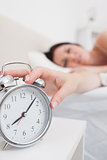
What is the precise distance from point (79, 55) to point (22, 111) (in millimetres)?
1463

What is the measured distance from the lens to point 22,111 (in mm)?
464

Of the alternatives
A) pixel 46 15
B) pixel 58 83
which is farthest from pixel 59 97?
pixel 46 15

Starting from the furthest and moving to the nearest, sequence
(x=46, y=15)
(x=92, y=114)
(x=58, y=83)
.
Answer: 1. (x=46, y=15)
2. (x=92, y=114)
3. (x=58, y=83)

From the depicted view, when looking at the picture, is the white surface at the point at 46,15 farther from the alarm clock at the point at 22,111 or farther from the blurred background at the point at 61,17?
the alarm clock at the point at 22,111

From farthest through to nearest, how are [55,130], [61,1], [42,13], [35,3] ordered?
[61,1] < [42,13] < [35,3] < [55,130]

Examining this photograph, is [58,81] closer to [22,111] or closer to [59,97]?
[59,97]

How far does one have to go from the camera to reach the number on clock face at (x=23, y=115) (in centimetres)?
45

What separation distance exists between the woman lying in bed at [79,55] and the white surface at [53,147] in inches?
41.8

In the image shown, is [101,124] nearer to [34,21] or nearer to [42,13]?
[34,21]

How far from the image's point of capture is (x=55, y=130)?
589 mm

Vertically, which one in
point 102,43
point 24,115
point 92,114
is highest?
point 24,115

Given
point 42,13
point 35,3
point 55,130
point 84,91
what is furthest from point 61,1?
point 55,130

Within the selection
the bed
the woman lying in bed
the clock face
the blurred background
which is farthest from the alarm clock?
the woman lying in bed

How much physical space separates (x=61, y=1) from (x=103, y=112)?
7.75 feet
